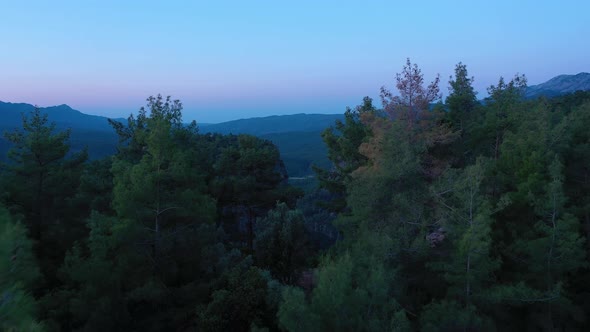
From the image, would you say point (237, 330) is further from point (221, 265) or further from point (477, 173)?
point (477, 173)

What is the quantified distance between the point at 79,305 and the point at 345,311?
291 inches

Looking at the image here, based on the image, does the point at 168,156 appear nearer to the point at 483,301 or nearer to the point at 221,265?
the point at 221,265

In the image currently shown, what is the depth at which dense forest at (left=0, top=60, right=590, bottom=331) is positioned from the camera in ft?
36.9

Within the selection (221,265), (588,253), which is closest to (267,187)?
(221,265)

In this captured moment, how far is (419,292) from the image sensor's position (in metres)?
13.4

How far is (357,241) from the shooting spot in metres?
13.8

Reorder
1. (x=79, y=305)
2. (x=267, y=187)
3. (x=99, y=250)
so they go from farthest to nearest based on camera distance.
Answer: (x=267, y=187) → (x=99, y=250) → (x=79, y=305)

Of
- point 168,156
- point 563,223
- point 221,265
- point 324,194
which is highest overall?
point 168,156

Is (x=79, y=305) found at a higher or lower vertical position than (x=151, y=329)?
higher

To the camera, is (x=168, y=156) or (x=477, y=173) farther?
(x=168, y=156)

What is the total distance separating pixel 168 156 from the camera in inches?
541

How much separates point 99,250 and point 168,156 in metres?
3.67

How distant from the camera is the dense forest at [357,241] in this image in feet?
36.9

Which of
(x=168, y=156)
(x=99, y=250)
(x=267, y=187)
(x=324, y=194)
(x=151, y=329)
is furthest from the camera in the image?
(x=324, y=194)
